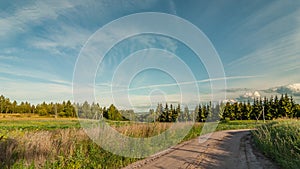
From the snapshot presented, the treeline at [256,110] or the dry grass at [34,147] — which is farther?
the treeline at [256,110]

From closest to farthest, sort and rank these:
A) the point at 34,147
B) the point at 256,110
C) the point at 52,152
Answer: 1. the point at 34,147
2. the point at 52,152
3. the point at 256,110

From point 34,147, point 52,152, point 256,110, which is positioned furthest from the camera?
point 256,110

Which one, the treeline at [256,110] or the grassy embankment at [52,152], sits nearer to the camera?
the grassy embankment at [52,152]

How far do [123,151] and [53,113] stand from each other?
375 ft

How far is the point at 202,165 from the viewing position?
25.1ft

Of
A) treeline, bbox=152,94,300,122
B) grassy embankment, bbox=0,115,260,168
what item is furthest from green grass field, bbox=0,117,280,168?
treeline, bbox=152,94,300,122

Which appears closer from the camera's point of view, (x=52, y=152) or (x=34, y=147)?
(x=34, y=147)

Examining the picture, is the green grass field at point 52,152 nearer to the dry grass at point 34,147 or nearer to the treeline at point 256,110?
the dry grass at point 34,147

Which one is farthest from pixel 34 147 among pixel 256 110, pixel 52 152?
pixel 256 110

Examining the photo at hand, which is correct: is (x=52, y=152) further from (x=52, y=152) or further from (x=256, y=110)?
(x=256, y=110)

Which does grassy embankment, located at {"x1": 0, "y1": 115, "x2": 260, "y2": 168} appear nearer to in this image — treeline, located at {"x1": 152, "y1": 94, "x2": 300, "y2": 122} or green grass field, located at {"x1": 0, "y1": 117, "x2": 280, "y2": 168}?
green grass field, located at {"x1": 0, "y1": 117, "x2": 280, "y2": 168}

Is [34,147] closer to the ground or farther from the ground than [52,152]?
farther from the ground

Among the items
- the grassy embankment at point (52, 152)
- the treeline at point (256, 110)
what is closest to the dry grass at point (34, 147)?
the grassy embankment at point (52, 152)

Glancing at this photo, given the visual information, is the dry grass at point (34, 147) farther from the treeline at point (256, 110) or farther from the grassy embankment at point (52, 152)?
the treeline at point (256, 110)
